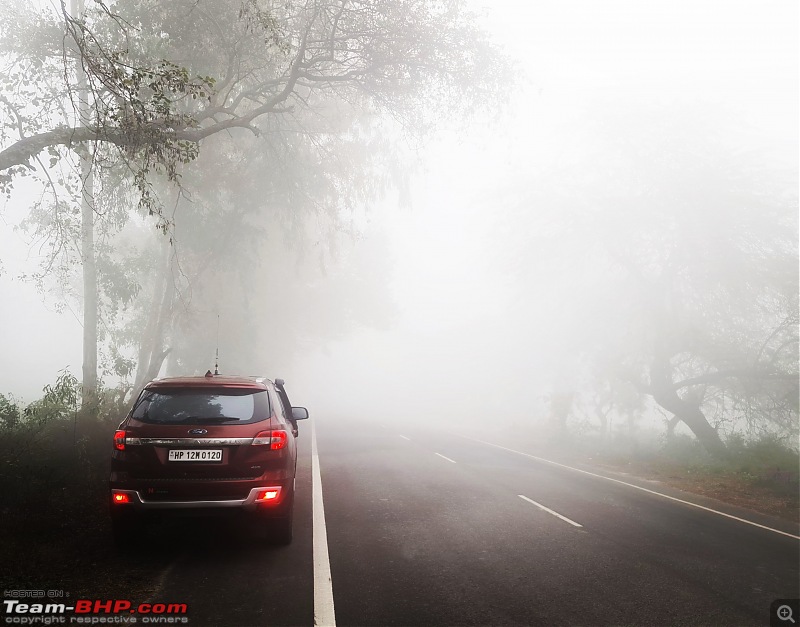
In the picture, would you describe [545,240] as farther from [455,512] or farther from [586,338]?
[455,512]

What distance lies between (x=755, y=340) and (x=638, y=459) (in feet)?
16.4

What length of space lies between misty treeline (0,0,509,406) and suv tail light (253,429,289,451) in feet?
8.53

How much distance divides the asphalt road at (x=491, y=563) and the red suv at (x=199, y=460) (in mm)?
578

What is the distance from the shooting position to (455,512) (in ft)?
26.6

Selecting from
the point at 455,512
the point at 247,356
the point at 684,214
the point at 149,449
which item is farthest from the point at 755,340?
the point at 247,356

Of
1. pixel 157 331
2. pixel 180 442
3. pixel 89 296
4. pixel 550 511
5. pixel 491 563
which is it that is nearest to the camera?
pixel 180 442

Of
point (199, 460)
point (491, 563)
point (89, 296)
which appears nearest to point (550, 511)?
point (491, 563)

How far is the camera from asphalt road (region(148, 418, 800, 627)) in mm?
4523

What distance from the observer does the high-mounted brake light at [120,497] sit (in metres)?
5.41

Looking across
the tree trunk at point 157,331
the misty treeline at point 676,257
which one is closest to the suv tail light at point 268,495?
the tree trunk at point 157,331

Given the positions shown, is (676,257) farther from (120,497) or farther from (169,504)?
(120,497)

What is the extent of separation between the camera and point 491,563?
577cm

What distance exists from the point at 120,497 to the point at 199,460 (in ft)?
2.67

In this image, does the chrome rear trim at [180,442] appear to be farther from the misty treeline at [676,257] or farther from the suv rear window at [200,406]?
the misty treeline at [676,257]
